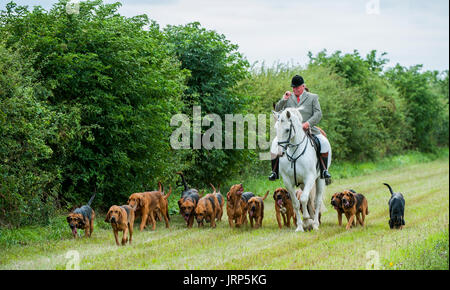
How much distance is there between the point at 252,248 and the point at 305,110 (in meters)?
3.88

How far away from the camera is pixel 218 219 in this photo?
1426cm

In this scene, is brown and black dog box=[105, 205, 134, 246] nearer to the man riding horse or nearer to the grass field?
the grass field

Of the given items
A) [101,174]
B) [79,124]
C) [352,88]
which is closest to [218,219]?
[101,174]

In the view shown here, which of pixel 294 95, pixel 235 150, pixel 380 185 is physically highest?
pixel 294 95

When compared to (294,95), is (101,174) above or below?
below

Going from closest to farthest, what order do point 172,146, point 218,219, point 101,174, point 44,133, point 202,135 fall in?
point 44,133
point 101,174
point 218,219
point 172,146
point 202,135

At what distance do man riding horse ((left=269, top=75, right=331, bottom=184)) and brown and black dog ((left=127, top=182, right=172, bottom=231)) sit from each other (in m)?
2.69

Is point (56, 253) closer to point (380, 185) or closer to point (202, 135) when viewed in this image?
point (202, 135)

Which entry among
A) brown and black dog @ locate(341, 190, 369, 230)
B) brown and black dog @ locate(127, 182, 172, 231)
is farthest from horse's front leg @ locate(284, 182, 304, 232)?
brown and black dog @ locate(127, 182, 172, 231)

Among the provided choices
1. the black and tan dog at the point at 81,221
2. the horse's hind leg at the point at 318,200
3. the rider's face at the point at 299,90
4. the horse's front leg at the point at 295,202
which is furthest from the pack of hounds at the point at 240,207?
the rider's face at the point at 299,90

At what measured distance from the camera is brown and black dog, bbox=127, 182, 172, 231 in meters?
12.0

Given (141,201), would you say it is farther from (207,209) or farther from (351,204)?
(351,204)

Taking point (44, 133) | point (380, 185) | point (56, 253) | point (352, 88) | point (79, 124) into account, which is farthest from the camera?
point (352, 88)

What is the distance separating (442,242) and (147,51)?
8.20 metres
